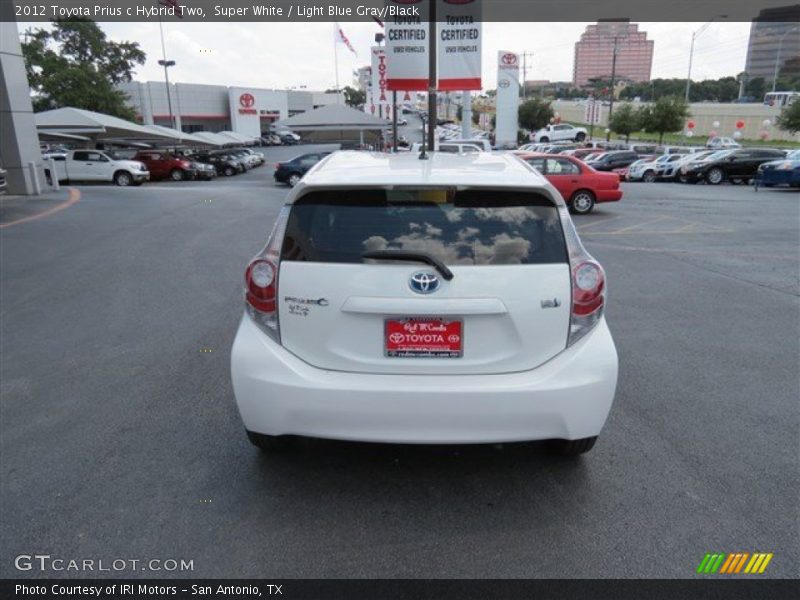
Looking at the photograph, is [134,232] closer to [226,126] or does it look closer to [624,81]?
[226,126]

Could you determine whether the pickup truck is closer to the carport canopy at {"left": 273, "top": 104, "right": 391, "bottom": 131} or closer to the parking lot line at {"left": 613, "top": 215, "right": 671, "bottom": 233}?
the carport canopy at {"left": 273, "top": 104, "right": 391, "bottom": 131}

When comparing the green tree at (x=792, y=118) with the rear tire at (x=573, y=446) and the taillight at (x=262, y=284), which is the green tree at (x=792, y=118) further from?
the taillight at (x=262, y=284)

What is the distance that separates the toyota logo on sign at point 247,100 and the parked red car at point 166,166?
45.8m

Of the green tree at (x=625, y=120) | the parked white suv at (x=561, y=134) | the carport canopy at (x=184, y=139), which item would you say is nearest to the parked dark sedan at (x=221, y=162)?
the carport canopy at (x=184, y=139)

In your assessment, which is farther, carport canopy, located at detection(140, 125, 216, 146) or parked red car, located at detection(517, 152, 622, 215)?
carport canopy, located at detection(140, 125, 216, 146)

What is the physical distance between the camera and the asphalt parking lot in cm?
289

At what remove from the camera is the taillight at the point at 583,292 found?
308 cm

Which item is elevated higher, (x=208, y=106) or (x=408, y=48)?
(x=408, y=48)

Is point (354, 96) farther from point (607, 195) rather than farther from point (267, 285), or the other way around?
point (267, 285)

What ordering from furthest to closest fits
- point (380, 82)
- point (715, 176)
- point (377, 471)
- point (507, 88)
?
point (507, 88) → point (380, 82) → point (715, 176) → point (377, 471)

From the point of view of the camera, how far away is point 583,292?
309 cm

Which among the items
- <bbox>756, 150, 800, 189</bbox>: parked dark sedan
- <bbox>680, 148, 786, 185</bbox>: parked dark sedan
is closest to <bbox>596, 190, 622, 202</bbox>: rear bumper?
<bbox>756, 150, 800, 189</bbox>: parked dark sedan

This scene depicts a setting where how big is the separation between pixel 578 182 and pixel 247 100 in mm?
69432
